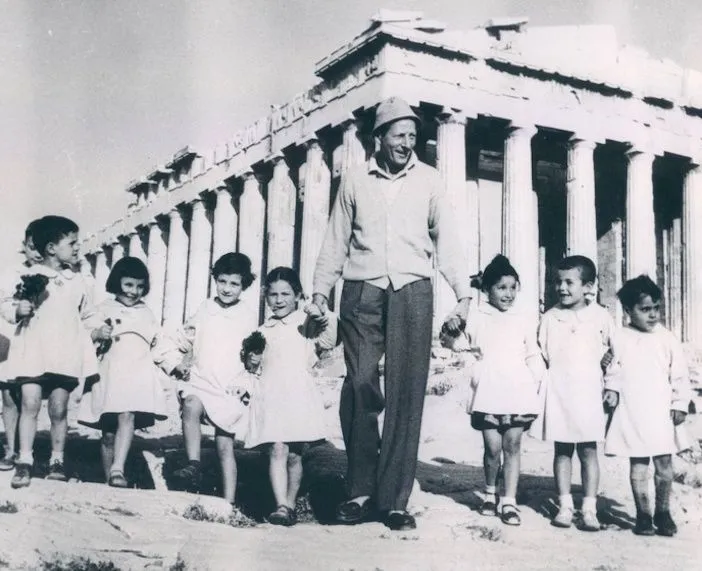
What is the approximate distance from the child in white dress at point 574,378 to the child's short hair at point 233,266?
2.51 meters

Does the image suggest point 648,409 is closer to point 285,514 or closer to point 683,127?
point 285,514

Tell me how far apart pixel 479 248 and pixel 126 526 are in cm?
2120

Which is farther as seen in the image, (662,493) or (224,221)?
(224,221)

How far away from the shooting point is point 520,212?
22953mm

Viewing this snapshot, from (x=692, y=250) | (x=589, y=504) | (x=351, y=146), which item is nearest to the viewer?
(x=589, y=504)

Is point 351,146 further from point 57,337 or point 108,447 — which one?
point 57,337

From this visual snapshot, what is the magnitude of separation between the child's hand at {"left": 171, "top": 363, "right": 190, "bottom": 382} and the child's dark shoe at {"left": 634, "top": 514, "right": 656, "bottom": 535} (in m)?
3.72

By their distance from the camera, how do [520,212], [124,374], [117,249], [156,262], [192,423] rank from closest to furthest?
[192,423]
[124,374]
[520,212]
[156,262]
[117,249]

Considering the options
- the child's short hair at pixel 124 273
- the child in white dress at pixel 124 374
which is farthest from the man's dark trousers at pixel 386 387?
the child's short hair at pixel 124 273

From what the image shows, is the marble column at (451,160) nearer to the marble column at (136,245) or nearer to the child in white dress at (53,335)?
the child in white dress at (53,335)

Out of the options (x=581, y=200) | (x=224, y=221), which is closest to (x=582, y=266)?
(x=581, y=200)

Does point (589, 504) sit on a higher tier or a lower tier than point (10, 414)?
lower

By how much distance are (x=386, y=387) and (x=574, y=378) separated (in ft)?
5.99

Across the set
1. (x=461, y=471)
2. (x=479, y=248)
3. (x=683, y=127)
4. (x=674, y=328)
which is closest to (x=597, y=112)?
(x=683, y=127)
